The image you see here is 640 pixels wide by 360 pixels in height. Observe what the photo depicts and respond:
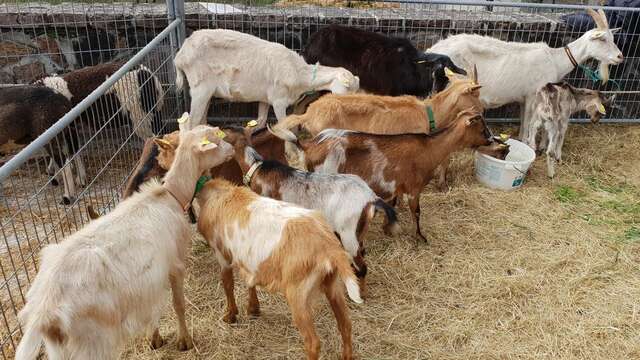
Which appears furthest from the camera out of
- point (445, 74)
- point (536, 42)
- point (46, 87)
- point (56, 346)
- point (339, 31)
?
point (536, 42)

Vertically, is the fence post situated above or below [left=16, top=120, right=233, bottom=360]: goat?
above

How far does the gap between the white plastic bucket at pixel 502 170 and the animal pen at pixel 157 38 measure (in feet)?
5.42

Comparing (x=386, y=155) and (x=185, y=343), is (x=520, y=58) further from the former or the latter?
(x=185, y=343)

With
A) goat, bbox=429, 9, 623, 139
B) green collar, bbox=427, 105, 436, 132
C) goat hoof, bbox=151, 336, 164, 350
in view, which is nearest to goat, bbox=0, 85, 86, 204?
goat hoof, bbox=151, 336, 164, 350

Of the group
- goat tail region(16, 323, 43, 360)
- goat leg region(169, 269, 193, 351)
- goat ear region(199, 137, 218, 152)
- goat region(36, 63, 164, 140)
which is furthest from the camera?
goat region(36, 63, 164, 140)

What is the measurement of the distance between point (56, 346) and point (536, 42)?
6389mm

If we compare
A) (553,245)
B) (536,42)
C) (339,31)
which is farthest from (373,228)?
(536,42)

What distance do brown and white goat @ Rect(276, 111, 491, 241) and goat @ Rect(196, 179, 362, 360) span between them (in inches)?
42.6

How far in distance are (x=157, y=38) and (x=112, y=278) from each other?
297 centimetres

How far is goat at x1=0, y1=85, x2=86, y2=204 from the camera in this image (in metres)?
4.71

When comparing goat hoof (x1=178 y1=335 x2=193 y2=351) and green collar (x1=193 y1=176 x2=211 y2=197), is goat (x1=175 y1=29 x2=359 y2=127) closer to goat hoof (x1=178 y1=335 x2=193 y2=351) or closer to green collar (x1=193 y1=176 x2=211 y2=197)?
green collar (x1=193 y1=176 x2=211 y2=197)

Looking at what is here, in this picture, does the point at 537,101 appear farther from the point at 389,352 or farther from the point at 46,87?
the point at 46,87

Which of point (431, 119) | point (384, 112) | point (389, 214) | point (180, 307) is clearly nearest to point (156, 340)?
point (180, 307)

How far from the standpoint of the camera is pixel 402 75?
5969mm
